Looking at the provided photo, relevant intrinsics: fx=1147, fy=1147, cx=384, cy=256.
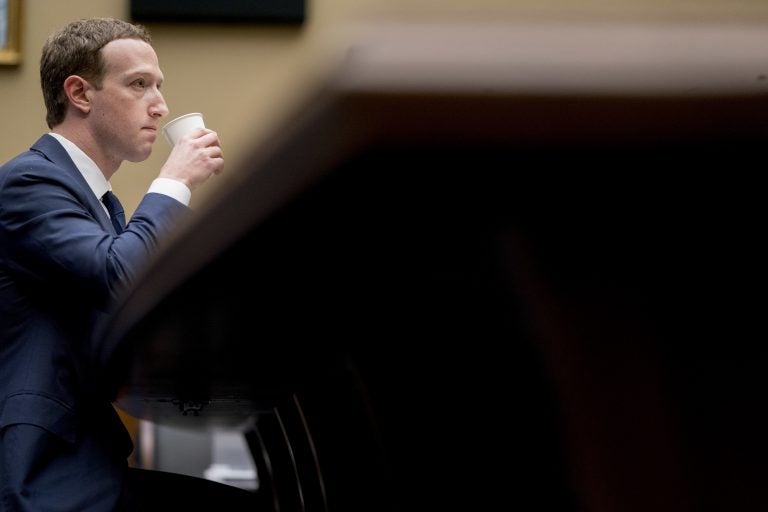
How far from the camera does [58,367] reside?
1.21 m

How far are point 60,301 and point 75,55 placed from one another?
422 millimetres

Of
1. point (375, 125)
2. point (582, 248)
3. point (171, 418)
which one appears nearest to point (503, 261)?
point (582, 248)

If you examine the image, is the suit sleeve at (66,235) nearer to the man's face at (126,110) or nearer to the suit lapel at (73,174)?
the suit lapel at (73,174)

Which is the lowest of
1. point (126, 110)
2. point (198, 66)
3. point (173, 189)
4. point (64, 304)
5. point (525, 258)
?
point (525, 258)

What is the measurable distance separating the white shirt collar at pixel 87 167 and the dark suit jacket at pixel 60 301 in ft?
0.36

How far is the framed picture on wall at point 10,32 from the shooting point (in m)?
3.63

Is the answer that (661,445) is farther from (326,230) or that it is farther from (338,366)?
(338,366)

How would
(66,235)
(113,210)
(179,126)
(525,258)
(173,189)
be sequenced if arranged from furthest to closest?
(179,126) → (113,210) → (173,189) → (66,235) → (525,258)

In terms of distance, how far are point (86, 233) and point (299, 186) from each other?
0.82 metres

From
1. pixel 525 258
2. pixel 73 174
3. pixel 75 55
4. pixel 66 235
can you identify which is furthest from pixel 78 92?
pixel 525 258

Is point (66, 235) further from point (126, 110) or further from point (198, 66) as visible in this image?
point (198, 66)

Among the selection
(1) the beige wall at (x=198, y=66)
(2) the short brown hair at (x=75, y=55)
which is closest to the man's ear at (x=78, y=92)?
(2) the short brown hair at (x=75, y=55)

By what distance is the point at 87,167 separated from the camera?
4.68 feet

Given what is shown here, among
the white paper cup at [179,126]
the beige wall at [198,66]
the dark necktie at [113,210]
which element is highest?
the beige wall at [198,66]
